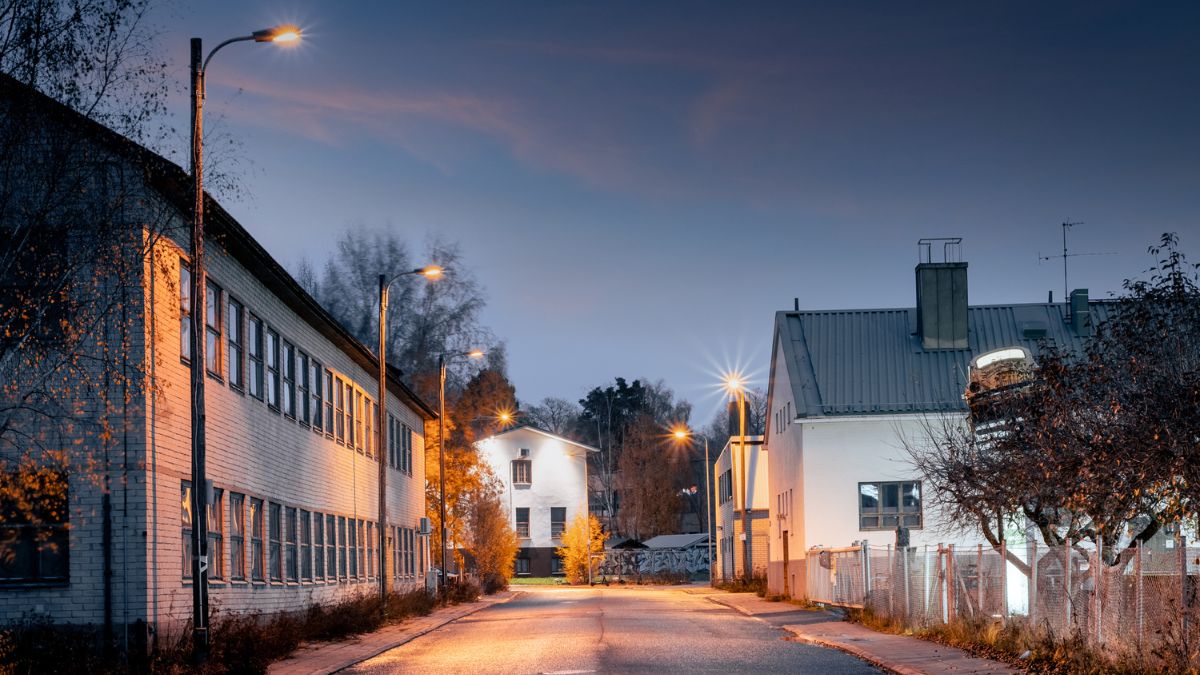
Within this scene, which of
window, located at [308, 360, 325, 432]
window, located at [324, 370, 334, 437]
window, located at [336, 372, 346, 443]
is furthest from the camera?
window, located at [336, 372, 346, 443]

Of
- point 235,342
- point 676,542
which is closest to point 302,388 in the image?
point 235,342

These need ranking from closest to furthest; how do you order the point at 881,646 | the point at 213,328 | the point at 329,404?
the point at 881,646
the point at 213,328
the point at 329,404

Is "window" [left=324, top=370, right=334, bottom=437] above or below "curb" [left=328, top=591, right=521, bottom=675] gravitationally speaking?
above

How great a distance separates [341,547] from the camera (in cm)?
3700

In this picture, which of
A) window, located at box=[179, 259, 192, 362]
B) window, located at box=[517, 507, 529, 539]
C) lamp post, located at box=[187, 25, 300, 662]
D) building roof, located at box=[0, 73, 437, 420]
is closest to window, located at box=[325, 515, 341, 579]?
building roof, located at box=[0, 73, 437, 420]

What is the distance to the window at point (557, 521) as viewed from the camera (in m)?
97.8

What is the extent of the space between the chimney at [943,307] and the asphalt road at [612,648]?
1414 cm

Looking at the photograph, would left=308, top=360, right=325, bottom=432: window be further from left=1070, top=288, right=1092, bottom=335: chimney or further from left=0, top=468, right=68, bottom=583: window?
left=1070, top=288, right=1092, bottom=335: chimney

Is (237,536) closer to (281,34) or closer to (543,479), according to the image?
(281,34)

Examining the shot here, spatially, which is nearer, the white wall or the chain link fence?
the chain link fence

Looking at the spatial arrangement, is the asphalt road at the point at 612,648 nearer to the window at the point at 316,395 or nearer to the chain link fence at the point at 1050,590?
the chain link fence at the point at 1050,590

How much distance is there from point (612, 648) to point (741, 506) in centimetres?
3611

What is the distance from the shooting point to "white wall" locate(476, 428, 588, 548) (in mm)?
97750

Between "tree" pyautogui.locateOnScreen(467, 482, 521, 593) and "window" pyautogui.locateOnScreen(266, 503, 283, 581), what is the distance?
125 ft
